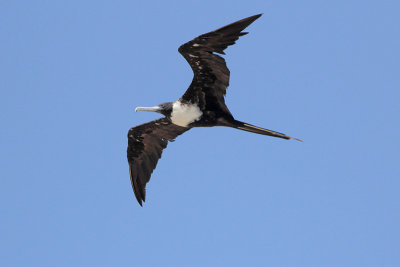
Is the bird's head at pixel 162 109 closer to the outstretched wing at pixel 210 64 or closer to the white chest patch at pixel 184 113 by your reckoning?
the white chest patch at pixel 184 113

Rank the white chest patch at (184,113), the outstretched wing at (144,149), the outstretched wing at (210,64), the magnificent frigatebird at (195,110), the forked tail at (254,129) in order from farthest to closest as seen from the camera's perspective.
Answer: the outstretched wing at (144,149) → the white chest patch at (184,113) → the forked tail at (254,129) → the magnificent frigatebird at (195,110) → the outstretched wing at (210,64)

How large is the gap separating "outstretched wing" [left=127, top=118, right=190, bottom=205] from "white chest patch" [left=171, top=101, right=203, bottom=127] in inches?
40.0

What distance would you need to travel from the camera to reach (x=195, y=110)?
9.69 metres

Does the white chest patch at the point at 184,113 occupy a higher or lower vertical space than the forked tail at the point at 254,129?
higher

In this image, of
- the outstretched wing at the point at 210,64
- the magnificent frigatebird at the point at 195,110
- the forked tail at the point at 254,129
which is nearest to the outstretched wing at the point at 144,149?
the magnificent frigatebird at the point at 195,110

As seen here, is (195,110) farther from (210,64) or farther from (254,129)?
(254,129)

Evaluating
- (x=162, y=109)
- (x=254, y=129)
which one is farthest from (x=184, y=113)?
(x=254, y=129)

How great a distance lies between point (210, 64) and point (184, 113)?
3.23 ft

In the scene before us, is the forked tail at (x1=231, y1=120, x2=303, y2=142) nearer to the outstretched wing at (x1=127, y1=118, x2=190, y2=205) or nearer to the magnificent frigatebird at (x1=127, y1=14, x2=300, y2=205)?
the magnificent frigatebird at (x1=127, y1=14, x2=300, y2=205)

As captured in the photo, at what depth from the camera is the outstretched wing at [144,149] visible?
10945mm

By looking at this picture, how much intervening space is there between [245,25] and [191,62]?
4.01 ft

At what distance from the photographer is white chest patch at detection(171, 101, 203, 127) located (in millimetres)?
9695

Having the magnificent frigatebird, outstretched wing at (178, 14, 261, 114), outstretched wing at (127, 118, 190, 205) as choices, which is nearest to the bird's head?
the magnificent frigatebird

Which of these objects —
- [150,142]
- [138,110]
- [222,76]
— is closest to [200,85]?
[222,76]
